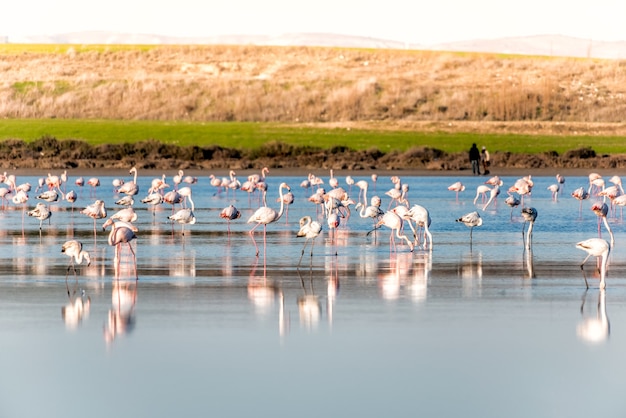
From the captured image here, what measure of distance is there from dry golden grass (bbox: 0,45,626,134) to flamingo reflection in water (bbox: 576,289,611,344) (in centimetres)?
6041

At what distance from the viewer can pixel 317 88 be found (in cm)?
9062

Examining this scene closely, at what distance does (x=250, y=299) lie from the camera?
14.1m

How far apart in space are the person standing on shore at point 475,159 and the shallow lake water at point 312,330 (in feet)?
94.7

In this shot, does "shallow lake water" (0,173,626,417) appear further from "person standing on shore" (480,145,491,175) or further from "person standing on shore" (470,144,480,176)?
"person standing on shore" (480,145,491,175)

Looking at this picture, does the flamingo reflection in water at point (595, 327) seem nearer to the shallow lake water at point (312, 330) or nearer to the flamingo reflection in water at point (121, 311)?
the shallow lake water at point (312, 330)

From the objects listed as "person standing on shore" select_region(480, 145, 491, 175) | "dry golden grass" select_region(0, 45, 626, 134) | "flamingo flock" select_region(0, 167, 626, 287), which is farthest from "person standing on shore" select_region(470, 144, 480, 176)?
"dry golden grass" select_region(0, 45, 626, 134)

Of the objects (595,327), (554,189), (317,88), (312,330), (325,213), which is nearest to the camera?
(312,330)

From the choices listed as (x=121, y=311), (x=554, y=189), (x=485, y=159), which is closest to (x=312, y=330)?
(x=121, y=311)

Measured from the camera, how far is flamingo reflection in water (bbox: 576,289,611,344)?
38.6ft

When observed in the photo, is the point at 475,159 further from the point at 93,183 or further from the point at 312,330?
the point at 312,330

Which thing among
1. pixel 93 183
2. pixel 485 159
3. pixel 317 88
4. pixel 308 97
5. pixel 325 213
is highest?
pixel 317 88

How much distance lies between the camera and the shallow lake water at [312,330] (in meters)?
9.42

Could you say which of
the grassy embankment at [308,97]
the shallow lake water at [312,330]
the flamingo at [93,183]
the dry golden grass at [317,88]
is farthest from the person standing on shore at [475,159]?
the shallow lake water at [312,330]

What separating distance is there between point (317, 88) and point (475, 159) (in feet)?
136
